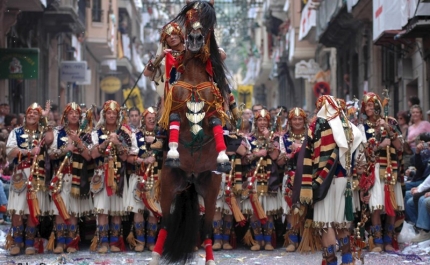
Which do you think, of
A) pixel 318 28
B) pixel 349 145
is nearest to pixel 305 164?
pixel 349 145

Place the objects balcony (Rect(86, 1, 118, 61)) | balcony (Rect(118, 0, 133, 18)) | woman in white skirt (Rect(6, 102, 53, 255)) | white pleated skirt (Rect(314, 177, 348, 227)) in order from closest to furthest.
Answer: white pleated skirt (Rect(314, 177, 348, 227)) → woman in white skirt (Rect(6, 102, 53, 255)) → balcony (Rect(86, 1, 118, 61)) → balcony (Rect(118, 0, 133, 18))

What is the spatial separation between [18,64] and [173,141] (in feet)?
49.8

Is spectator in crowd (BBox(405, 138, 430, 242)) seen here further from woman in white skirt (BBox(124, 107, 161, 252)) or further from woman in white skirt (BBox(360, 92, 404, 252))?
woman in white skirt (BBox(124, 107, 161, 252))

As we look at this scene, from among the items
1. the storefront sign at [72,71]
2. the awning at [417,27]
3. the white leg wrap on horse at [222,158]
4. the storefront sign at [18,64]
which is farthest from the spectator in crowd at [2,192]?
the storefront sign at [72,71]

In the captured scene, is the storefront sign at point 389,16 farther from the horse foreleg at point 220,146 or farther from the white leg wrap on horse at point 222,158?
the white leg wrap on horse at point 222,158

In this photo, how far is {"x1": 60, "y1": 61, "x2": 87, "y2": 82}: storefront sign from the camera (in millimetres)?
35031

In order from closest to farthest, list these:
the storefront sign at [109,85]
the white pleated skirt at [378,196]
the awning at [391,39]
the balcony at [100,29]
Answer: the white pleated skirt at [378,196]
the awning at [391,39]
the balcony at [100,29]
the storefront sign at [109,85]

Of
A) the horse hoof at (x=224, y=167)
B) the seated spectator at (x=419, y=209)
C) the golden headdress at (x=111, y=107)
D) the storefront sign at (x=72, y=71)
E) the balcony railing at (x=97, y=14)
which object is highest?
the balcony railing at (x=97, y=14)

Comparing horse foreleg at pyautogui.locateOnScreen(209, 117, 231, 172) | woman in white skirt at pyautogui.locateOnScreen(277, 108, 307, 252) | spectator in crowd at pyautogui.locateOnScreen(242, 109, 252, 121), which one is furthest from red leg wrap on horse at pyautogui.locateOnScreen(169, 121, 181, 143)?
spectator in crowd at pyautogui.locateOnScreen(242, 109, 252, 121)

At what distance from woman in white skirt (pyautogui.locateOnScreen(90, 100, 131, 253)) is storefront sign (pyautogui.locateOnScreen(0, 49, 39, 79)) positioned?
11.4m

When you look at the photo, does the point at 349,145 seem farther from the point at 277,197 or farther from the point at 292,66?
the point at 292,66

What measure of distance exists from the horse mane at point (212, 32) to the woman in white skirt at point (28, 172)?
3217 mm

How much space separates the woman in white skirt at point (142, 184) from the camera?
524 inches

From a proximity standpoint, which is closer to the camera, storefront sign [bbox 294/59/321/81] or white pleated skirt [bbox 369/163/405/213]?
white pleated skirt [bbox 369/163/405/213]
